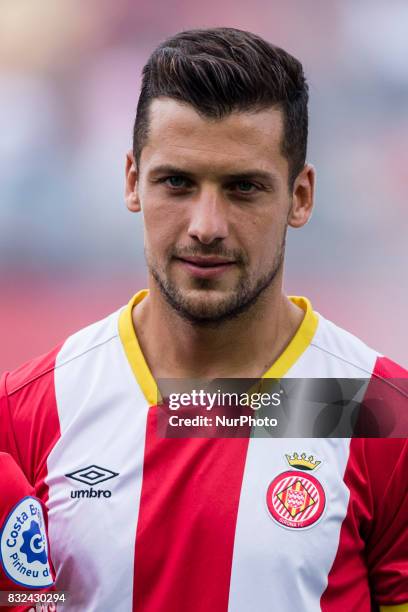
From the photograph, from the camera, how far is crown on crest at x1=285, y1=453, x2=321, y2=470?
77.1 inches

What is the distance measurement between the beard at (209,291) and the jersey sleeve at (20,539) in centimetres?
48

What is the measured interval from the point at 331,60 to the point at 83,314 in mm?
2306

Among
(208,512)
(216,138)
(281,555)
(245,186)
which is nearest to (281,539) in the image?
(281,555)

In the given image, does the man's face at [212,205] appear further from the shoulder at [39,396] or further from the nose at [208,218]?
the shoulder at [39,396]

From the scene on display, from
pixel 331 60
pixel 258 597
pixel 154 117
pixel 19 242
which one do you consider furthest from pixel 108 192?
pixel 258 597

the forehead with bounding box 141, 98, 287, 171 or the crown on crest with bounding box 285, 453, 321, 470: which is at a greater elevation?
the forehead with bounding box 141, 98, 287, 171

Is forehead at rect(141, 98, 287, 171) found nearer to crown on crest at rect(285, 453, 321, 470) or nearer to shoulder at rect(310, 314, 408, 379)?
shoulder at rect(310, 314, 408, 379)

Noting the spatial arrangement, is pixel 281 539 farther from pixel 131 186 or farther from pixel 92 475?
pixel 131 186

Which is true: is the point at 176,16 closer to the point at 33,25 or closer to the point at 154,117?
the point at 33,25

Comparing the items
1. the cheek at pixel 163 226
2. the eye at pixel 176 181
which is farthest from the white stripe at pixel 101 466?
the eye at pixel 176 181

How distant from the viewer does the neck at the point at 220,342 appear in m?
2.08

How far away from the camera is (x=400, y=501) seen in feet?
6.32

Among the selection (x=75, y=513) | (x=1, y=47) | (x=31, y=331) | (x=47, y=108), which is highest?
(x=1, y=47)

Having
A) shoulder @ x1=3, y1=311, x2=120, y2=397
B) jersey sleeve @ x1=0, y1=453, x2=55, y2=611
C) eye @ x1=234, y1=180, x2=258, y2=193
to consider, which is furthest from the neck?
jersey sleeve @ x1=0, y1=453, x2=55, y2=611
